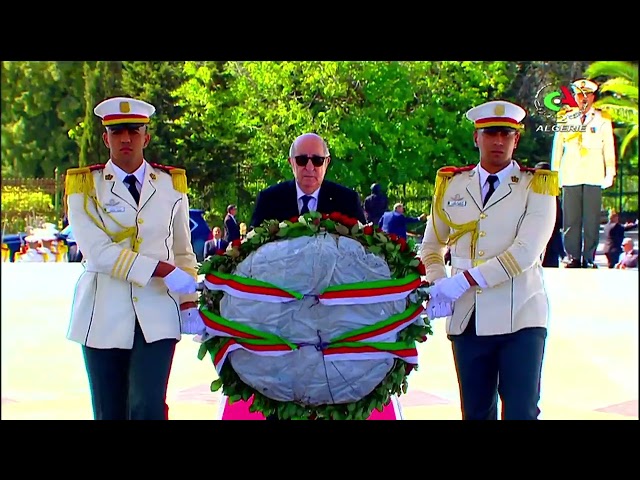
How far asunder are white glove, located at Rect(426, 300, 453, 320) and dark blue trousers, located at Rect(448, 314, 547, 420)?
19 centimetres

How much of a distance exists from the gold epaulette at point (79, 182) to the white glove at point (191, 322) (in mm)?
587

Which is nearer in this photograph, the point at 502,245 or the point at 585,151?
the point at 502,245

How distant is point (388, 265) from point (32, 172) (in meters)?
8.90

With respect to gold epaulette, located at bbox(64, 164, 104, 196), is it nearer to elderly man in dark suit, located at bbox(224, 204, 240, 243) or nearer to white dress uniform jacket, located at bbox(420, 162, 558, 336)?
white dress uniform jacket, located at bbox(420, 162, 558, 336)

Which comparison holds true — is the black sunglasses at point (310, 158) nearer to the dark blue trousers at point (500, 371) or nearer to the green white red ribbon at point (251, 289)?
the green white red ribbon at point (251, 289)

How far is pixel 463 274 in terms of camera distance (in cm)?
332

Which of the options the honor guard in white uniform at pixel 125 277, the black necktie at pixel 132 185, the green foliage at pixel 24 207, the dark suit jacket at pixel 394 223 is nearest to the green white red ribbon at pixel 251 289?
the honor guard in white uniform at pixel 125 277

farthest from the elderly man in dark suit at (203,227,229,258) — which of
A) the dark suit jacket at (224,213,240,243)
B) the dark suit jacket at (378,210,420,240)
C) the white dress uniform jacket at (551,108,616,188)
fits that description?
the white dress uniform jacket at (551,108,616,188)

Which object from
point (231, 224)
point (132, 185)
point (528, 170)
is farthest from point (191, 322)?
point (231, 224)

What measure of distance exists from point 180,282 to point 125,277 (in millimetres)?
212

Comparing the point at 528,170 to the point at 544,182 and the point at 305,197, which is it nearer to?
the point at 544,182

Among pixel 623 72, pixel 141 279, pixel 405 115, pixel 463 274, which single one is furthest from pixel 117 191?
pixel 623 72

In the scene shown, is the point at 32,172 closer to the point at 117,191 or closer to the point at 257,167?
the point at 257,167

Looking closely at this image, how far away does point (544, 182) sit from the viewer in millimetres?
3443
